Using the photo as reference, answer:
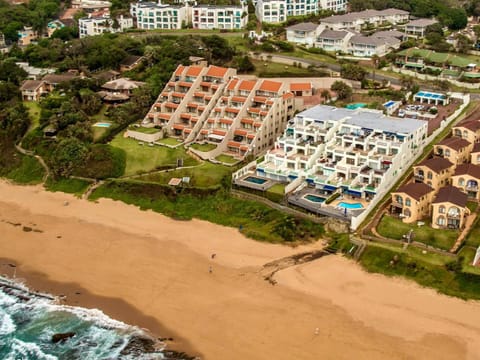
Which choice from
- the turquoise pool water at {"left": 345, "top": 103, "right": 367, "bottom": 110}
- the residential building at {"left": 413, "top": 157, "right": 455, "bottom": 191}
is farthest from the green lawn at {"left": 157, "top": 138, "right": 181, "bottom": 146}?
the residential building at {"left": 413, "top": 157, "right": 455, "bottom": 191}

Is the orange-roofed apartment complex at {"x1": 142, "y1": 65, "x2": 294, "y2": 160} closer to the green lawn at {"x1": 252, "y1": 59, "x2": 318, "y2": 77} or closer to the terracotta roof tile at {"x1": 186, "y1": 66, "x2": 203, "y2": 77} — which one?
the terracotta roof tile at {"x1": 186, "y1": 66, "x2": 203, "y2": 77}

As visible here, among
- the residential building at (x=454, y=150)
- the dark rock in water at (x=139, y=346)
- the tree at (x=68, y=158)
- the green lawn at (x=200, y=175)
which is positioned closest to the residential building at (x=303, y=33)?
the green lawn at (x=200, y=175)

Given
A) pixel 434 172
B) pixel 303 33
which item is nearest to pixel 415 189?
pixel 434 172

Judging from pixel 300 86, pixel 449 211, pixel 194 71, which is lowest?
pixel 449 211

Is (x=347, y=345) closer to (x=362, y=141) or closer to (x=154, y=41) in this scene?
(x=362, y=141)

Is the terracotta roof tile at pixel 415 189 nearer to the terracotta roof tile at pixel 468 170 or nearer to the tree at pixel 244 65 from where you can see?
the terracotta roof tile at pixel 468 170

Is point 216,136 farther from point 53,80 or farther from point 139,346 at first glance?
point 139,346
